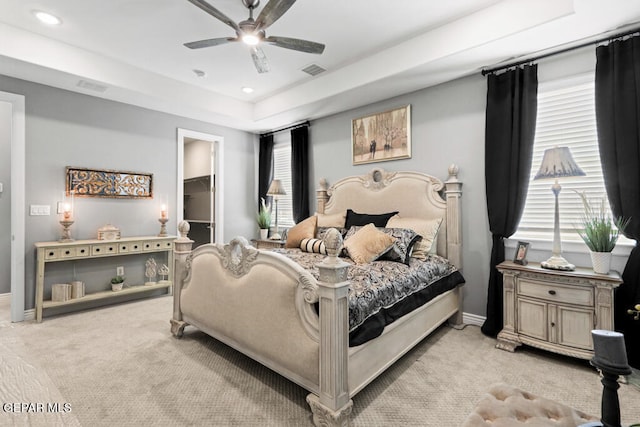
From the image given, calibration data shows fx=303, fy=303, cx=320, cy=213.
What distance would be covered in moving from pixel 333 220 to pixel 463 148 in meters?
1.72

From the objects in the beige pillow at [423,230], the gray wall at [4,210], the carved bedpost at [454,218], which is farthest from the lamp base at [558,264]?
the gray wall at [4,210]

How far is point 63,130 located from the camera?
3605 millimetres

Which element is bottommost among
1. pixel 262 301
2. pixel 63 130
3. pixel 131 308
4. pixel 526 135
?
pixel 131 308

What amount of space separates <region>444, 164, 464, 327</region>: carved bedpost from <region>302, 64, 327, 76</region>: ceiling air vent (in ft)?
6.49

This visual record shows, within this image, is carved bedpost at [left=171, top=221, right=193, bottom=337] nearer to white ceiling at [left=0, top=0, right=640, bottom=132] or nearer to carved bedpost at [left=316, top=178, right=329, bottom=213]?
white ceiling at [left=0, top=0, right=640, bottom=132]

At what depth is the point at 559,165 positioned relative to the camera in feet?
7.77

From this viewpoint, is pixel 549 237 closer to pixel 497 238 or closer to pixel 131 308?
pixel 497 238

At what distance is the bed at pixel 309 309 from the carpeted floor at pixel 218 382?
181 mm

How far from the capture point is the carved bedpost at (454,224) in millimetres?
3213

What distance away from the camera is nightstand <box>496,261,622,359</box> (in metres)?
2.22

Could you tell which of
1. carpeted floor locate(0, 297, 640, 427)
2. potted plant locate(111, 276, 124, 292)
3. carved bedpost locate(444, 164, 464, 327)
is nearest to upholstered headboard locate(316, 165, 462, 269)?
carved bedpost locate(444, 164, 464, 327)

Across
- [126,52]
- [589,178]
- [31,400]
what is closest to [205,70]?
[126,52]

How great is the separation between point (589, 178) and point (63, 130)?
5515 millimetres

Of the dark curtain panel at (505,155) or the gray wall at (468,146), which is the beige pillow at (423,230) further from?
the dark curtain panel at (505,155)
